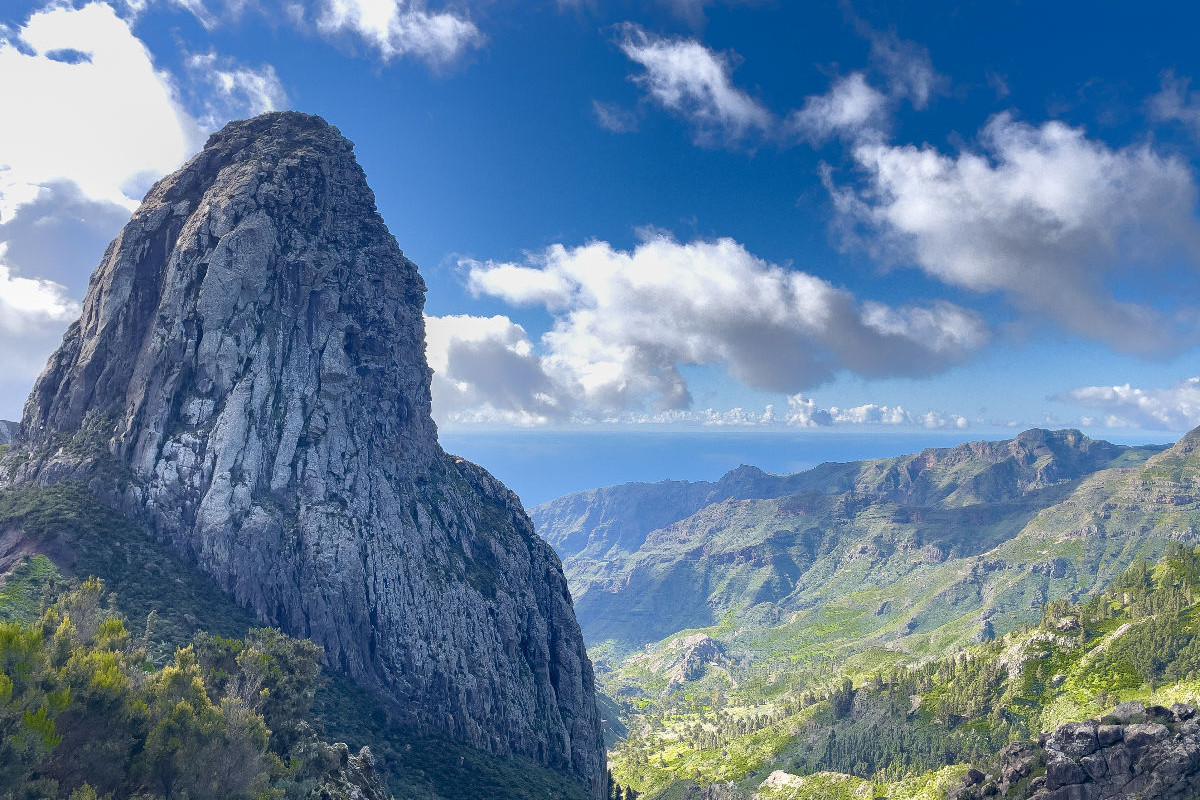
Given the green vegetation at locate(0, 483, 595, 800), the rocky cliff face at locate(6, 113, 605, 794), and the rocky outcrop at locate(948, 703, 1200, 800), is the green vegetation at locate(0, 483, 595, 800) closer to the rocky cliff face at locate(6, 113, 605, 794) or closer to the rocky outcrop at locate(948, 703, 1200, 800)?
the rocky cliff face at locate(6, 113, 605, 794)

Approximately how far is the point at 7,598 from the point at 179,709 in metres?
74.4

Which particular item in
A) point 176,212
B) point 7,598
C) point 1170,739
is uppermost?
point 176,212

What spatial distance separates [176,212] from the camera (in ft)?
576

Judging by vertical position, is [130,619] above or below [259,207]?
below

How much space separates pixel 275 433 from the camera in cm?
16562

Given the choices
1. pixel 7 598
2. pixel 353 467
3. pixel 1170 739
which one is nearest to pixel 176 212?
pixel 353 467

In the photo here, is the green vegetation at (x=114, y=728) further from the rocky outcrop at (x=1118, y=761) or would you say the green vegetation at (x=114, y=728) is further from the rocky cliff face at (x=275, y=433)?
the rocky outcrop at (x=1118, y=761)

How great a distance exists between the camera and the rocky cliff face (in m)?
150

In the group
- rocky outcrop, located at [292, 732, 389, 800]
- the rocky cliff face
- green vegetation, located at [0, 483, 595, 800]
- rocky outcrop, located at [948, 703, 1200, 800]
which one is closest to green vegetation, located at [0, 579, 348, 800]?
rocky outcrop, located at [292, 732, 389, 800]

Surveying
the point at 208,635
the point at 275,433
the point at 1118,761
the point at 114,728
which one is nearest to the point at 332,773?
the point at 114,728

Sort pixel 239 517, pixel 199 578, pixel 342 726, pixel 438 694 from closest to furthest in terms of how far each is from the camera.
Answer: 1. pixel 342 726
2. pixel 199 578
3. pixel 239 517
4. pixel 438 694

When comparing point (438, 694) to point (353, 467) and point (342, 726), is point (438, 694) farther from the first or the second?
point (353, 467)

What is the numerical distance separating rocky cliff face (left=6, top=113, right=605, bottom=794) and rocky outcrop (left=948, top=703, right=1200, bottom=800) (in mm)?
132010

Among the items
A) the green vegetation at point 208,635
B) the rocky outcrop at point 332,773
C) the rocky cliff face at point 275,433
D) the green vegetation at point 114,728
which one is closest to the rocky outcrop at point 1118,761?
the green vegetation at point 208,635
